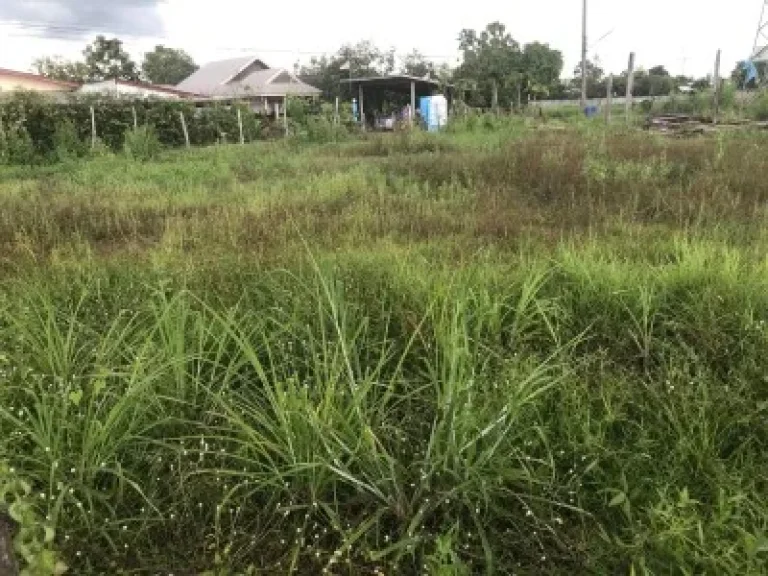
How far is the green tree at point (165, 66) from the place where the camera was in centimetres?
6600

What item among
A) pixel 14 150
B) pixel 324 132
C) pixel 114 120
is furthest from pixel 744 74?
pixel 14 150

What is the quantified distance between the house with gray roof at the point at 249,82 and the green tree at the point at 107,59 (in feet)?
53.6

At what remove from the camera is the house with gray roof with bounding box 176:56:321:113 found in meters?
37.4

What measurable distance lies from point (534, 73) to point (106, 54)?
37390 millimetres

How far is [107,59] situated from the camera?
192 feet

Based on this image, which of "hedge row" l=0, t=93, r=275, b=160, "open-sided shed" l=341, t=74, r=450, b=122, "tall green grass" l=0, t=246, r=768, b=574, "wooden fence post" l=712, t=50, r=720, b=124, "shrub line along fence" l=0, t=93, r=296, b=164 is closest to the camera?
"tall green grass" l=0, t=246, r=768, b=574

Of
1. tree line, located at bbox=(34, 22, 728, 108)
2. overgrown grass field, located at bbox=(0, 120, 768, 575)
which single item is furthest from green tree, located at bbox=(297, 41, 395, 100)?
overgrown grass field, located at bbox=(0, 120, 768, 575)

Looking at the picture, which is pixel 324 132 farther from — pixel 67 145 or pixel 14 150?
pixel 14 150

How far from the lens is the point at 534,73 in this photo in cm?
4794

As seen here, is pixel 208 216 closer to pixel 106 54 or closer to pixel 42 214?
pixel 42 214

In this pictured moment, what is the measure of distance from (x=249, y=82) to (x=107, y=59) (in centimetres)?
2527

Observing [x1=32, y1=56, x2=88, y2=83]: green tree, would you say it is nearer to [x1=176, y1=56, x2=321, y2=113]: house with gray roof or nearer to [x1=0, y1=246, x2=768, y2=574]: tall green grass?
[x1=176, y1=56, x2=321, y2=113]: house with gray roof

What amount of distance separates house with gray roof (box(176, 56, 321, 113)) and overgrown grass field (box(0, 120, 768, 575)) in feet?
111

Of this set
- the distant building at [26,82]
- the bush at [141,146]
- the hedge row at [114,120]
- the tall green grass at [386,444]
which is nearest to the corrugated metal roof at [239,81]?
the distant building at [26,82]
